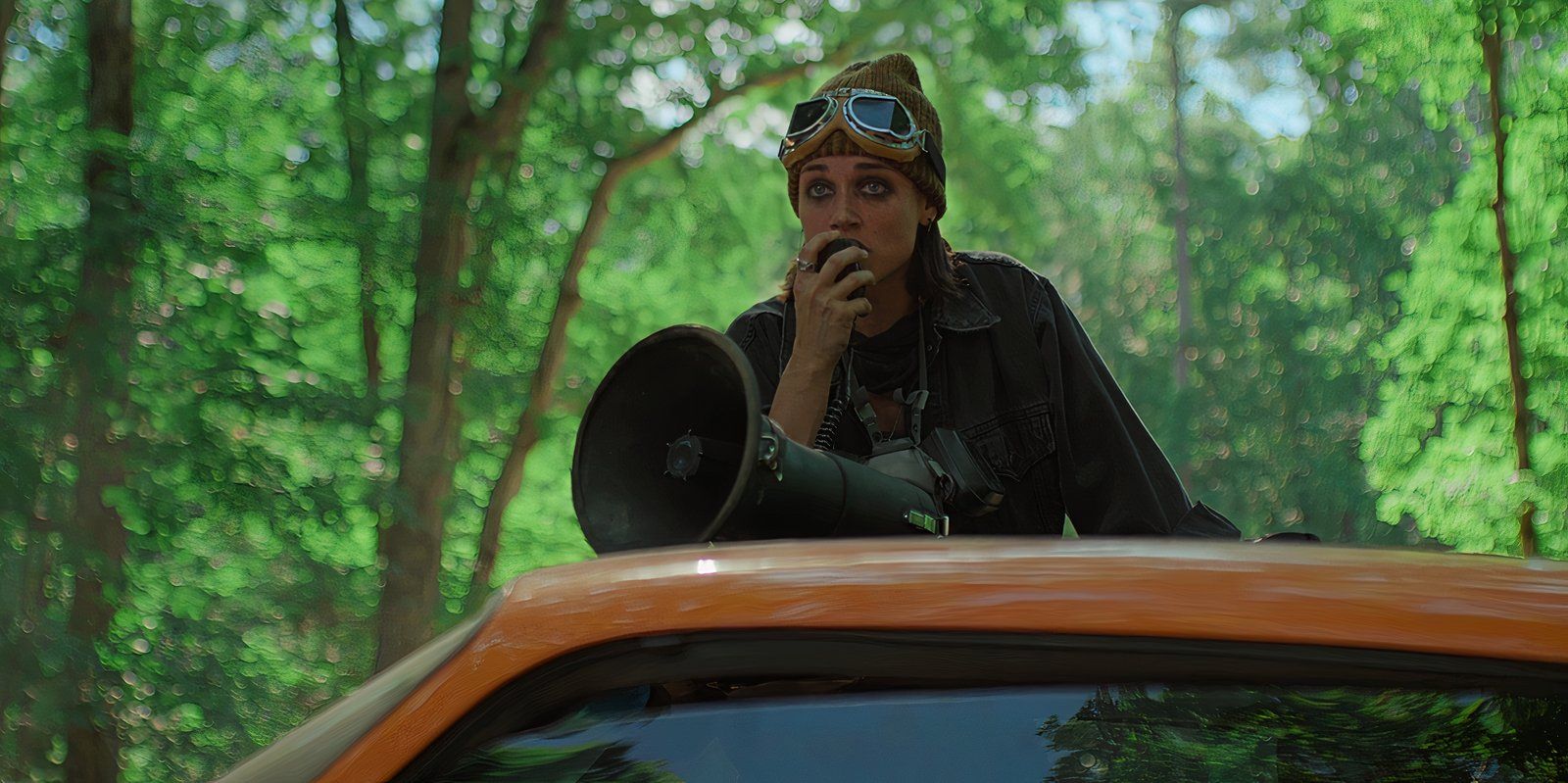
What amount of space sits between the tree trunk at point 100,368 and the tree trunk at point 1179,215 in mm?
29345

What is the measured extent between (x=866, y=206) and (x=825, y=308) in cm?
33

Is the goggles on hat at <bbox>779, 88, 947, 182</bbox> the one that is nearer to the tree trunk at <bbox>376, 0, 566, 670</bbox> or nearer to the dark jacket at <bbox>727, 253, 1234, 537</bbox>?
the dark jacket at <bbox>727, 253, 1234, 537</bbox>

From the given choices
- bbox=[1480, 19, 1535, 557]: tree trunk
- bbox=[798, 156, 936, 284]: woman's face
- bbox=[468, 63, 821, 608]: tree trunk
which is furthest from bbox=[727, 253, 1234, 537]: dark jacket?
bbox=[468, 63, 821, 608]: tree trunk

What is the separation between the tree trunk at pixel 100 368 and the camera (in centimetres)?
617

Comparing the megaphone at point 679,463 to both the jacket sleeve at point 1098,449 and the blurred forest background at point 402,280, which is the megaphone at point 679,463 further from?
the blurred forest background at point 402,280

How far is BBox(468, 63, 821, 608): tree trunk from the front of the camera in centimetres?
991

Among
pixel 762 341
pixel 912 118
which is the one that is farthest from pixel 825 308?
pixel 912 118

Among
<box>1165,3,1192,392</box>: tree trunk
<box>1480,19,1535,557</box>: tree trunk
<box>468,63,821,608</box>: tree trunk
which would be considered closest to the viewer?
<box>1480,19,1535,557</box>: tree trunk

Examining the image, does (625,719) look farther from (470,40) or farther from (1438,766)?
(470,40)

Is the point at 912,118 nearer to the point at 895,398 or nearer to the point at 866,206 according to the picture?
the point at 866,206

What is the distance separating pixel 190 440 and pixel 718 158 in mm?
5810

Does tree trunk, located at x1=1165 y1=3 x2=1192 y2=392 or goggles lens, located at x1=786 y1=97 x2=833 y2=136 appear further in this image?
tree trunk, located at x1=1165 y1=3 x2=1192 y2=392

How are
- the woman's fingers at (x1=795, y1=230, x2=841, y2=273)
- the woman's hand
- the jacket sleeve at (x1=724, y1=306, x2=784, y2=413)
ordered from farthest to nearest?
the jacket sleeve at (x1=724, y1=306, x2=784, y2=413) → the woman's fingers at (x1=795, y1=230, x2=841, y2=273) → the woman's hand

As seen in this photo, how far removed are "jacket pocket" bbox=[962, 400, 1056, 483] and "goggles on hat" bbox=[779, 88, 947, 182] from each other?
0.55 m
